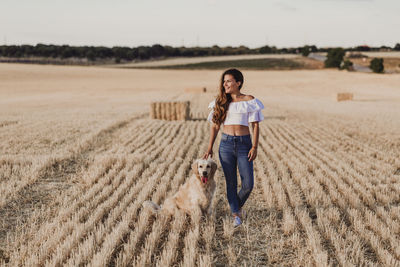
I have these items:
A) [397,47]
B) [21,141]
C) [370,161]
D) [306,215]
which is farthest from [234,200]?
[397,47]

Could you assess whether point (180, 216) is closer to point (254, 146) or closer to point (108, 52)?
point (254, 146)

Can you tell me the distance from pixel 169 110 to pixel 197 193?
510 inches

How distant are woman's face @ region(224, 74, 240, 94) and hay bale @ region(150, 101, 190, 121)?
41.5 feet

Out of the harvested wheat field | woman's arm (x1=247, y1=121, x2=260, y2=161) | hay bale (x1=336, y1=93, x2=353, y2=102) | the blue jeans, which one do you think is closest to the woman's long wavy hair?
the blue jeans

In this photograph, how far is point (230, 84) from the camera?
4984mm

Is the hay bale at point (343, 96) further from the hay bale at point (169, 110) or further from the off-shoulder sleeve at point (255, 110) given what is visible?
the off-shoulder sleeve at point (255, 110)

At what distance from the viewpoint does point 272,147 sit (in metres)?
11.7

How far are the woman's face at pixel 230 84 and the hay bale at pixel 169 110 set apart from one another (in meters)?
12.7

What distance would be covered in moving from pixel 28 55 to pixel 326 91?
266 feet

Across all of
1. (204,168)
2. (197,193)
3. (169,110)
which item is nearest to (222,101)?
(204,168)

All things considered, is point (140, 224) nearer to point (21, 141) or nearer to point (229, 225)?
point (229, 225)

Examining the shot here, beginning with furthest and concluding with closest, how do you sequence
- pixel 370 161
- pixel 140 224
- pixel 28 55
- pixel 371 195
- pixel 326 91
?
pixel 28 55
pixel 326 91
pixel 370 161
pixel 371 195
pixel 140 224

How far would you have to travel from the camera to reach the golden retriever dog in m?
4.81

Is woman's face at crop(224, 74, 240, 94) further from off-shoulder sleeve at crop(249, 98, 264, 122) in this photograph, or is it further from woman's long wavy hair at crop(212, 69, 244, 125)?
off-shoulder sleeve at crop(249, 98, 264, 122)
